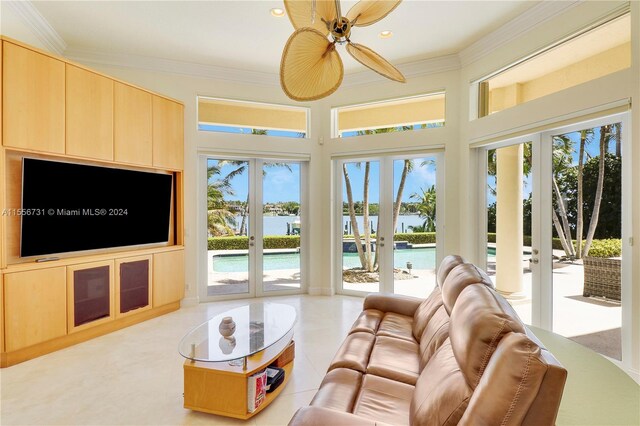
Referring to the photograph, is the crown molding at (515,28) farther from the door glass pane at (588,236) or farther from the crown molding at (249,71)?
the door glass pane at (588,236)

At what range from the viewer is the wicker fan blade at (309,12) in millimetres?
1931

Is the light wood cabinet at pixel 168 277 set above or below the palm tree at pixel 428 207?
below

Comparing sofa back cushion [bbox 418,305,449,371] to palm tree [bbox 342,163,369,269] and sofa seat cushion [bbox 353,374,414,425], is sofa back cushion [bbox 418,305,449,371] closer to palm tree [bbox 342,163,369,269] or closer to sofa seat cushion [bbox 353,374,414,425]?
sofa seat cushion [bbox 353,374,414,425]

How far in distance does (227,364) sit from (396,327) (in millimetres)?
1321

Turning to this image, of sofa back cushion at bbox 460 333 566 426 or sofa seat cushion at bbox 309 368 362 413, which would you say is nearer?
sofa back cushion at bbox 460 333 566 426

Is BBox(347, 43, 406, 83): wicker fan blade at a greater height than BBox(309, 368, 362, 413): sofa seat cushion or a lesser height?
greater

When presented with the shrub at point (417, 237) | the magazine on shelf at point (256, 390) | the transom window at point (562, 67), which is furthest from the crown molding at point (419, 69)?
the magazine on shelf at point (256, 390)

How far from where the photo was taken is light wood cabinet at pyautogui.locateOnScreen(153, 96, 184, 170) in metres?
4.26

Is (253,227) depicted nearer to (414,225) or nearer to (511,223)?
(414,225)

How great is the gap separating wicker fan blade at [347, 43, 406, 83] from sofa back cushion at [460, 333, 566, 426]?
1943mm

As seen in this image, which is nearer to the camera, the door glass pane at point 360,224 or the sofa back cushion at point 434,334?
the sofa back cushion at point 434,334

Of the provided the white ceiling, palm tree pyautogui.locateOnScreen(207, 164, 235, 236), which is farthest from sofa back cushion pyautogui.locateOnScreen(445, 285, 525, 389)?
palm tree pyautogui.locateOnScreen(207, 164, 235, 236)

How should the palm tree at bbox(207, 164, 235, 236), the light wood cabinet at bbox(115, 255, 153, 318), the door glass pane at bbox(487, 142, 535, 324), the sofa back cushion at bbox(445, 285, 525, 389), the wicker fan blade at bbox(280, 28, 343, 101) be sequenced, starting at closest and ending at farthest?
the sofa back cushion at bbox(445, 285, 525, 389) → the wicker fan blade at bbox(280, 28, 343, 101) → the door glass pane at bbox(487, 142, 535, 324) → the light wood cabinet at bbox(115, 255, 153, 318) → the palm tree at bbox(207, 164, 235, 236)

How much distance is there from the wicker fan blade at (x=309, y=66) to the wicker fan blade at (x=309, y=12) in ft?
0.70
